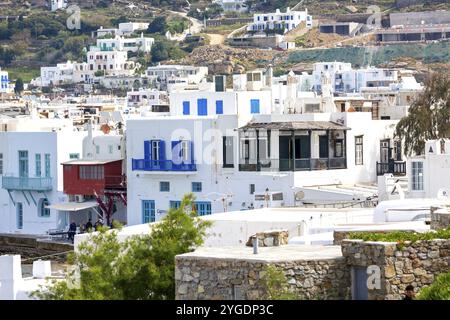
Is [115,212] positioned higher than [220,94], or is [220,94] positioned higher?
[220,94]

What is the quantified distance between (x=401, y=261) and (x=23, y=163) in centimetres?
3078

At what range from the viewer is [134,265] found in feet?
56.2

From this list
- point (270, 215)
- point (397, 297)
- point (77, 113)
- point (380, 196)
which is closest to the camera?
point (397, 297)

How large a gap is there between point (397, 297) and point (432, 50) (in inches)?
6530

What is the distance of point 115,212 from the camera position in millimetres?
43281

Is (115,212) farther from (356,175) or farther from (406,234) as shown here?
(406,234)

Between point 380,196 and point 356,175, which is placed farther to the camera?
point 356,175

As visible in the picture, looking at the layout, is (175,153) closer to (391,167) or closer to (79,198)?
(79,198)

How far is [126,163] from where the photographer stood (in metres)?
42.6

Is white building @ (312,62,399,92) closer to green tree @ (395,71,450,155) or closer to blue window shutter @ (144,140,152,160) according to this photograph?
green tree @ (395,71,450,155)

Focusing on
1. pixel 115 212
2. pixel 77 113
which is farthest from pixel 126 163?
pixel 77 113

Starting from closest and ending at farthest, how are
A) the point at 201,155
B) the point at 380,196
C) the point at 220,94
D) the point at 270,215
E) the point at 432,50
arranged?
the point at 270,215, the point at 380,196, the point at 201,155, the point at 220,94, the point at 432,50

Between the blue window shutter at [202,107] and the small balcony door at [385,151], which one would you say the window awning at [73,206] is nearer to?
the blue window shutter at [202,107]

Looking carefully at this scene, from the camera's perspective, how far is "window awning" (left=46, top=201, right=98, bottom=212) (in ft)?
141
